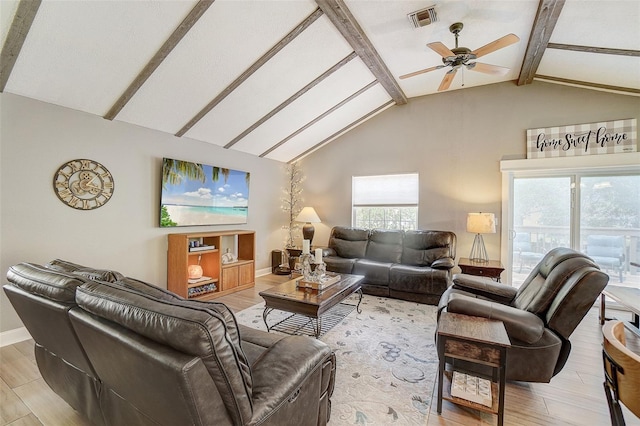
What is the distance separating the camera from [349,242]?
504 centimetres

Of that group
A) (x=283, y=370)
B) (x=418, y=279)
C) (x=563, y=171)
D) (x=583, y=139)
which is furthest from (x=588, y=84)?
(x=283, y=370)

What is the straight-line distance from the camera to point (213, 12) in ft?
8.27

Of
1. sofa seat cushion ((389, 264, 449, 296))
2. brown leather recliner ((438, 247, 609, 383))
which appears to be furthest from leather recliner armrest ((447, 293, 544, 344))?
sofa seat cushion ((389, 264, 449, 296))

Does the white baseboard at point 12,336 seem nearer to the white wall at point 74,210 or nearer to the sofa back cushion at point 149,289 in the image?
the white wall at point 74,210

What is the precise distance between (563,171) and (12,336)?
7059 millimetres

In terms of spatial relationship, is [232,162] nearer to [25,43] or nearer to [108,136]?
[108,136]

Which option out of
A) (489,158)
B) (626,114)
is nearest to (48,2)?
(489,158)

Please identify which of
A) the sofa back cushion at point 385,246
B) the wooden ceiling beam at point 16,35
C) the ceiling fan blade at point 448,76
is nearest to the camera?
the wooden ceiling beam at point 16,35

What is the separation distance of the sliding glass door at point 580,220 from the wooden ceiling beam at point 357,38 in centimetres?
262

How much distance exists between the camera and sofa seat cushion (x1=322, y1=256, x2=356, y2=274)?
4438 millimetres

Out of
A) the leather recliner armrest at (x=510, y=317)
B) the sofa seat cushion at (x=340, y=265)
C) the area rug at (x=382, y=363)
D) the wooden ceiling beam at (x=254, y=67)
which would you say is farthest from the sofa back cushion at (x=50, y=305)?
the sofa seat cushion at (x=340, y=265)

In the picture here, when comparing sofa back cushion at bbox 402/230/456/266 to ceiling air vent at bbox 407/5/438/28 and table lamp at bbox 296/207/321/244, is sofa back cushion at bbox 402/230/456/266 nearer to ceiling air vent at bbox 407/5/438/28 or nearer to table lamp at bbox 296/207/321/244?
table lamp at bbox 296/207/321/244

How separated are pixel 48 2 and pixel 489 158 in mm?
5500

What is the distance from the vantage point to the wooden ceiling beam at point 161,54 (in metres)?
2.44
